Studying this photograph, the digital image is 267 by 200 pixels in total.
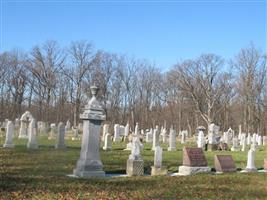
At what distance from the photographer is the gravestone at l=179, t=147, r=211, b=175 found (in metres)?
16.6

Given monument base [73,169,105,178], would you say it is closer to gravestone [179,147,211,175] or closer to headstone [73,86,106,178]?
headstone [73,86,106,178]

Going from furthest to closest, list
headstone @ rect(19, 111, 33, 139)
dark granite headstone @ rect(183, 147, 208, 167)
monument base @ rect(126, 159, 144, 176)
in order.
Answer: headstone @ rect(19, 111, 33, 139), dark granite headstone @ rect(183, 147, 208, 167), monument base @ rect(126, 159, 144, 176)

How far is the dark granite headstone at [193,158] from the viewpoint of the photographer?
16.8m

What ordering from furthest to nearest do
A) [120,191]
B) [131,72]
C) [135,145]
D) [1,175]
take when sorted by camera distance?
[131,72]
[135,145]
[1,175]
[120,191]

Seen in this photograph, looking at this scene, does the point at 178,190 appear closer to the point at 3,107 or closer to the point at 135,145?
the point at 135,145

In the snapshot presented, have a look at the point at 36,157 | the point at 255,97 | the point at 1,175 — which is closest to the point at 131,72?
the point at 255,97

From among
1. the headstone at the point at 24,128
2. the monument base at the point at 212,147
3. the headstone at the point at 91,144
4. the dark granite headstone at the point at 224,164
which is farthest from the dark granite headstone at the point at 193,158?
the headstone at the point at 24,128

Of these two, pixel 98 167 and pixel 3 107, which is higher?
pixel 3 107

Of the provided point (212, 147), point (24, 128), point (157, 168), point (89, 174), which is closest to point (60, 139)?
point (157, 168)

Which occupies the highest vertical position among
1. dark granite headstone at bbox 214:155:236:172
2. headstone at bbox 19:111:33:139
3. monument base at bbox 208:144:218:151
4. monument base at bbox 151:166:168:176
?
headstone at bbox 19:111:33:139

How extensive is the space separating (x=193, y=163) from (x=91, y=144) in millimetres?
4670

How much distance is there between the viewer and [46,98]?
68250 millimetres

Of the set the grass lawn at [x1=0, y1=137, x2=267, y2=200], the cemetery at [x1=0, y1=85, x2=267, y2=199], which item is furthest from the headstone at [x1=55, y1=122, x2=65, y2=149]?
the grass lawn at [x1=0, y1=137, x2=267, y2=200]

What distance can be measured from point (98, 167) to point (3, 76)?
6067 centimetres
